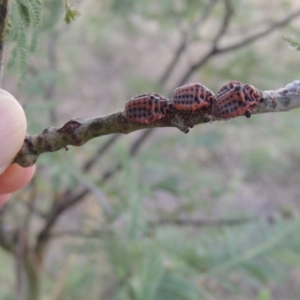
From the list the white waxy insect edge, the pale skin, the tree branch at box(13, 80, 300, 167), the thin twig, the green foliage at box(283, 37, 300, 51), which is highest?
the green foliage at box(283, 37, 300, 51)

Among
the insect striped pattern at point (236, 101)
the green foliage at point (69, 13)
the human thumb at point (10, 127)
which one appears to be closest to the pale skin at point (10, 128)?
the human thumb at point (10, 127)

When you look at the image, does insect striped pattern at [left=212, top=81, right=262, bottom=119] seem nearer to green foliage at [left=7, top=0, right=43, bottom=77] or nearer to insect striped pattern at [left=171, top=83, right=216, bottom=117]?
insect striped pattern at [left=171, top=83, right=216, bottom=117]

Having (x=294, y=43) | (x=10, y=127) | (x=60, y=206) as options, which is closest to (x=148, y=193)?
(x=60, y=206)

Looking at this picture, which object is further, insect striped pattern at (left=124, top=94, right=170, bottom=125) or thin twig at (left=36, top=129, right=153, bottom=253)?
thin twig at (left=36, top=129, right=153, bottom=253)

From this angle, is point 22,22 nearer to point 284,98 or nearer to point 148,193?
point 284,98

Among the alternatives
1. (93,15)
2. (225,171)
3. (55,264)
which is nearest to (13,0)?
(93,15)

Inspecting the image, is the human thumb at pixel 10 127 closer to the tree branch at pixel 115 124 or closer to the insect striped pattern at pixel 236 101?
the tree branch at pixel 115 124

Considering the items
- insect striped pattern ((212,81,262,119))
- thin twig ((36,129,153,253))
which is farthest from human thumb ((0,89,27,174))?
thin twig ((36,129,153,253))
